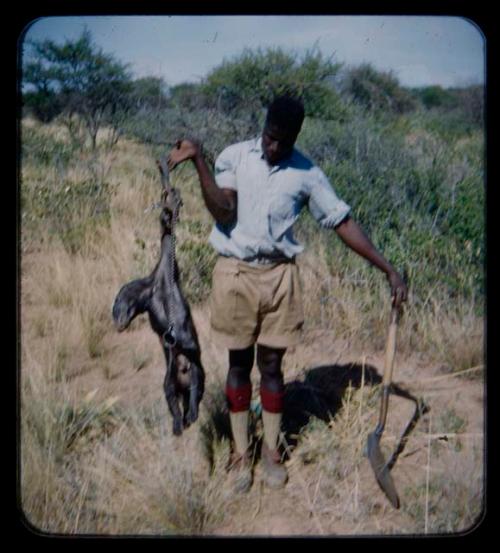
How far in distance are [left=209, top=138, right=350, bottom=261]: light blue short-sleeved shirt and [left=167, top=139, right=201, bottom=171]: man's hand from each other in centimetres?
19

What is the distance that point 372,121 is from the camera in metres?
5.39

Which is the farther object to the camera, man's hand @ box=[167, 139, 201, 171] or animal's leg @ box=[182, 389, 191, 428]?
animal's leg @ box=[182, 389, 191, 428]

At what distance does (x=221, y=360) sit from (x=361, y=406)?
0.67 metres

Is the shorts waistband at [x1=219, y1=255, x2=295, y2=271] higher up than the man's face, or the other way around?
the man's face

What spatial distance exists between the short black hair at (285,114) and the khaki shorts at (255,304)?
1.72 feet

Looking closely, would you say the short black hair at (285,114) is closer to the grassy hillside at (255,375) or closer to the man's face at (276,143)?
the man's face at (276,143)

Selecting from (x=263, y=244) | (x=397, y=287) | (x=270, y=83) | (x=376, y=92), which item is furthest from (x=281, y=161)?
(x=376, y=92)

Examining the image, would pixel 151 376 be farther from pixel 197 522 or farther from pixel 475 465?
pixel 475 465

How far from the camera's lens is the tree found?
331 cm

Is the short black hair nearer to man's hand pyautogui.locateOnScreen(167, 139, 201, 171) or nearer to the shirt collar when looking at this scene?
the shirt collar

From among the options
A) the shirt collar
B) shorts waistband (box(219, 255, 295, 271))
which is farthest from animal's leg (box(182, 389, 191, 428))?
the shirt collar

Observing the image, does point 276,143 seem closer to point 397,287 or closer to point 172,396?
point 397,287

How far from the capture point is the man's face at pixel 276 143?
240 cm

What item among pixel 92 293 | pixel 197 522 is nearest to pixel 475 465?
pixel 197 522
